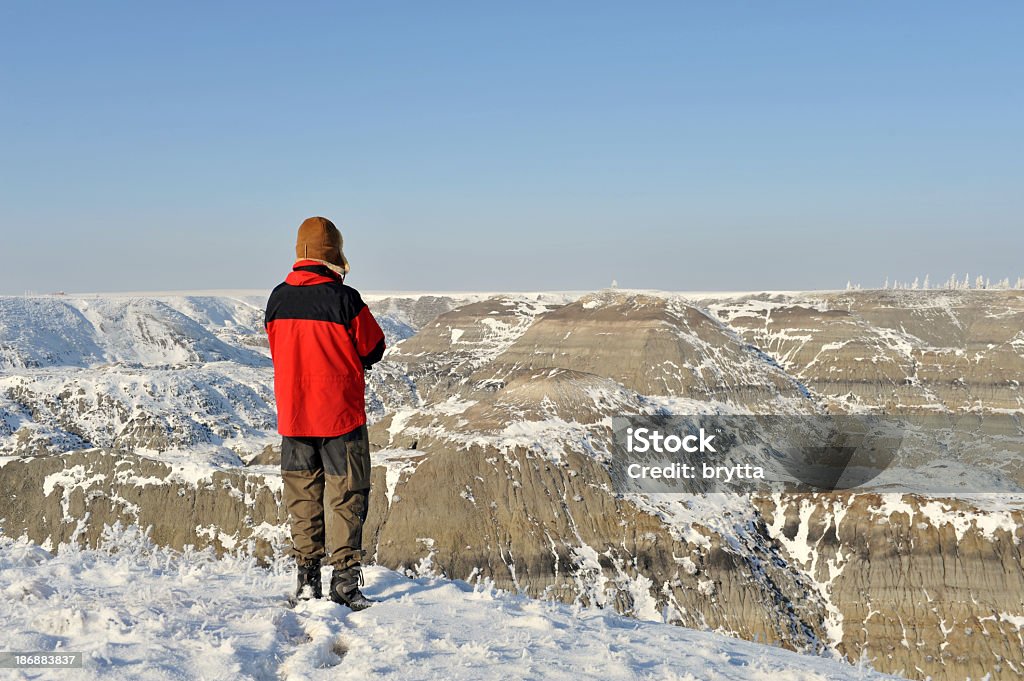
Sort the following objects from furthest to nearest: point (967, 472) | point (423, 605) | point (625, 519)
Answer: point (967, 472) < point (625, 519) < point (423, 605)

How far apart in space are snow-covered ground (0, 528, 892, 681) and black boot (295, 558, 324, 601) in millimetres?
275

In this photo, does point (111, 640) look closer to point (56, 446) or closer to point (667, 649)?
point (667, 649)

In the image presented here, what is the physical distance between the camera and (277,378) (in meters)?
7.91

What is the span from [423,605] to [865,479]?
109585mm

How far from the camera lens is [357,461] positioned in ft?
26.1

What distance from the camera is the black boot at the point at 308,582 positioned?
26.6 feet

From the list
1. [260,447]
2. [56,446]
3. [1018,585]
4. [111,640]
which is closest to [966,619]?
[1018,585]

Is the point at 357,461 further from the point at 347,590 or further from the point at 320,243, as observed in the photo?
the point at 320,243

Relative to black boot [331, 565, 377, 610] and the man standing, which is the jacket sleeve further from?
black boot [331, 565, 377, 610]

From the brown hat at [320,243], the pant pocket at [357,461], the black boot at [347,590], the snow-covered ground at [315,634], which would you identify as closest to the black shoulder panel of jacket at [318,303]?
the brown hat at [320,243]

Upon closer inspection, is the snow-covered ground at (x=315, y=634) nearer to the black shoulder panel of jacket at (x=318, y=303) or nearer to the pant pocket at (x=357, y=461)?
the pant pocket at (x=357, y=461)

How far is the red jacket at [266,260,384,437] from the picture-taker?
7.81 meters

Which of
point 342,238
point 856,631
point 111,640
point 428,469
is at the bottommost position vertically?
point 856,631

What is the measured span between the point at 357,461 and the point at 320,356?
1168mm
